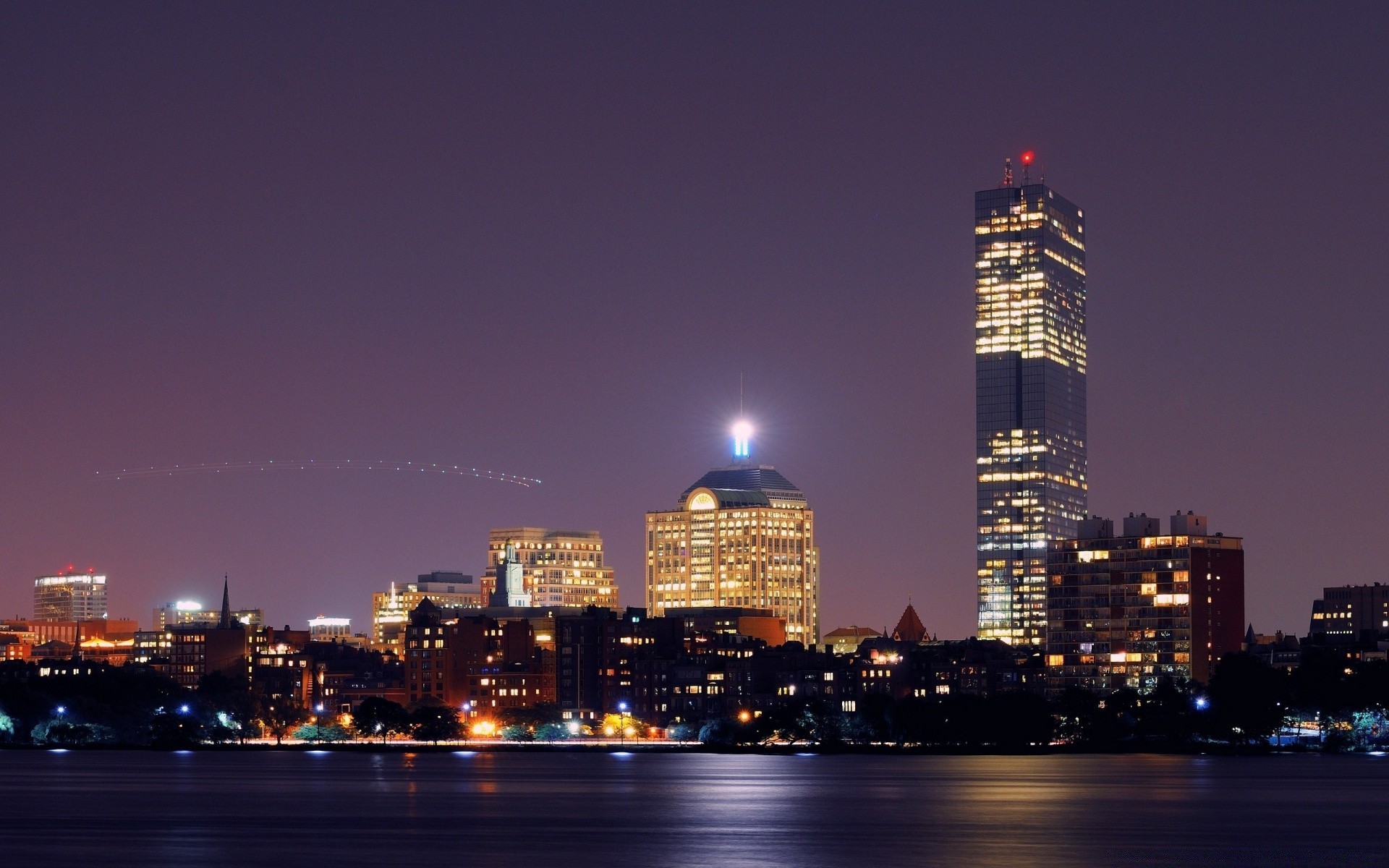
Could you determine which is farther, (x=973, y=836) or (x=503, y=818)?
(x=503, y=818)

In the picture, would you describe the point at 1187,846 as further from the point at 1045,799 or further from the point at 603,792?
the point at 603,792

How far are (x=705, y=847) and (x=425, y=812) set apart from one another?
3322cm

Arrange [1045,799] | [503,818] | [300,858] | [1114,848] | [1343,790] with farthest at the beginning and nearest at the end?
[1343,790], [1045,799], [503,818], [1114,848], [300,858]

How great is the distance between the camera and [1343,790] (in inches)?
7702

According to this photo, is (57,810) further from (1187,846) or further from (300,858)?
(1187,846)

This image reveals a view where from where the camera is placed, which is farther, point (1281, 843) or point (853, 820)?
point (853, 820)

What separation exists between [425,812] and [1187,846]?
2134 inches

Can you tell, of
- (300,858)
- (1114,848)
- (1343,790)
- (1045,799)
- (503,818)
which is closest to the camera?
(300,858)

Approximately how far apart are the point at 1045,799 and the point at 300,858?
238 feet

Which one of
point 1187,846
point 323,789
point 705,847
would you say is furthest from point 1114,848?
point 323,789

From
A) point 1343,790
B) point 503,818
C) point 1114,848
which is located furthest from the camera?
point 1343,790

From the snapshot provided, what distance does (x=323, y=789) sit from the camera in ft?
642

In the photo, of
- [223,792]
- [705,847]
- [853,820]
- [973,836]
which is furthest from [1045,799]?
[223,792]

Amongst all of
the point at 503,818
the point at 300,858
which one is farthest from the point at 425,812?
the point at 300,858
